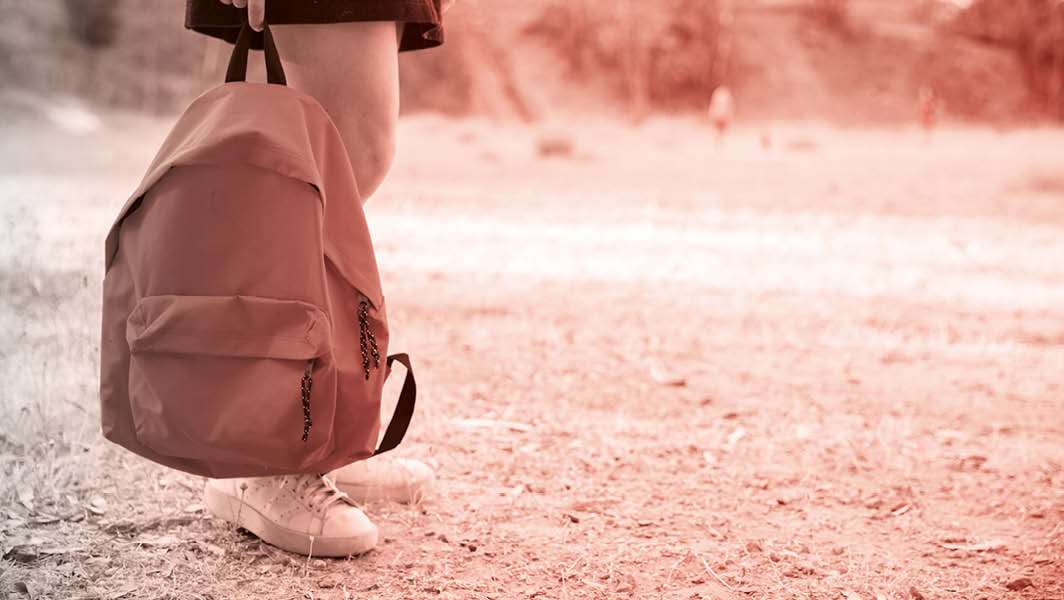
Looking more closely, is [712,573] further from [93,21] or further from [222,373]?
[93,21]

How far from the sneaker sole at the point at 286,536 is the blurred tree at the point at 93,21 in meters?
29.5

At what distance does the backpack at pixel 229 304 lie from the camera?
1.75 metres

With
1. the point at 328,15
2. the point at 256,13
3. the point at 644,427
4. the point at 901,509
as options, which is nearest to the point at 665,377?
the point at 644,427

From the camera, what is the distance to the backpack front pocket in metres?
1.74

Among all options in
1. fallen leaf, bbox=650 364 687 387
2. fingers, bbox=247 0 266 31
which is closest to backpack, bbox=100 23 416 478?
fingers, bbox=247 0 266 31

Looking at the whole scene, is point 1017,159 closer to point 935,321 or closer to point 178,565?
point 935,321

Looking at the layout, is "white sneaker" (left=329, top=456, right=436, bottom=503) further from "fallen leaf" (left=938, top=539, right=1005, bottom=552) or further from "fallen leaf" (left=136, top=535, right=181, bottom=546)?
"fallen leaf" (left=938, top=539, right=1005, bottom=552)

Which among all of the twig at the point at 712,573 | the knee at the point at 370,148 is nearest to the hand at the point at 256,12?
the knee at the point at 370,148

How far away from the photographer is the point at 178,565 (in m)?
2.07

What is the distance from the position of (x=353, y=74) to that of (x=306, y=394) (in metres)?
0.73

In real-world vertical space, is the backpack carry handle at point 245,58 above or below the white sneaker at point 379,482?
above

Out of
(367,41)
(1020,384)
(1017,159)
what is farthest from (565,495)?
(1017,159)

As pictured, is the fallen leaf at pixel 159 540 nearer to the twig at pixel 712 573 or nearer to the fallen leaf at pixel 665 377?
the twig at pixel 712 573

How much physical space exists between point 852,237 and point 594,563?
→ 618 cm
